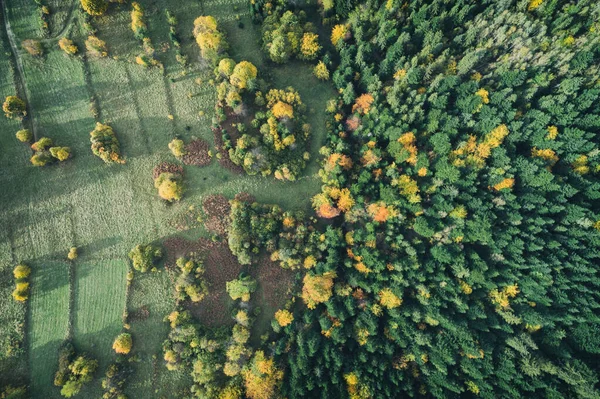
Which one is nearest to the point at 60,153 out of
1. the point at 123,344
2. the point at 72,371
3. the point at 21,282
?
the point at 21,282

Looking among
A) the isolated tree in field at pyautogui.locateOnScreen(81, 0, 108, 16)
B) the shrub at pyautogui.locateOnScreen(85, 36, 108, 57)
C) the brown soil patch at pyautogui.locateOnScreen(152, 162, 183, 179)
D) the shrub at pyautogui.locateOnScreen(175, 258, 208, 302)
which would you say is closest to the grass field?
the shrub at pyautogui.locateOnScreen(85, 36, 108, 57)

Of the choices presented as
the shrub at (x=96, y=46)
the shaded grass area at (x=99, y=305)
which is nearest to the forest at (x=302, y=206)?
the shaded grass area at (x=99, y=305)

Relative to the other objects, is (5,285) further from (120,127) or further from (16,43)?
(16,43)

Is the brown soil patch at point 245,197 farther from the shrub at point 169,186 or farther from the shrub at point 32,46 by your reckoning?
the shrub at point 32,46

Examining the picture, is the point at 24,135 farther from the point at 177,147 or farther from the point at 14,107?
the point at 177,147

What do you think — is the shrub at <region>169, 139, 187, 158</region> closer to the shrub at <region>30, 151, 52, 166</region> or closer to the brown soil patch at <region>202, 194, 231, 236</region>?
the brown soil patch at <region>202, 194, 231, 236</region>

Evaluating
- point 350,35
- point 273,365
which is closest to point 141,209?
point 273,365
